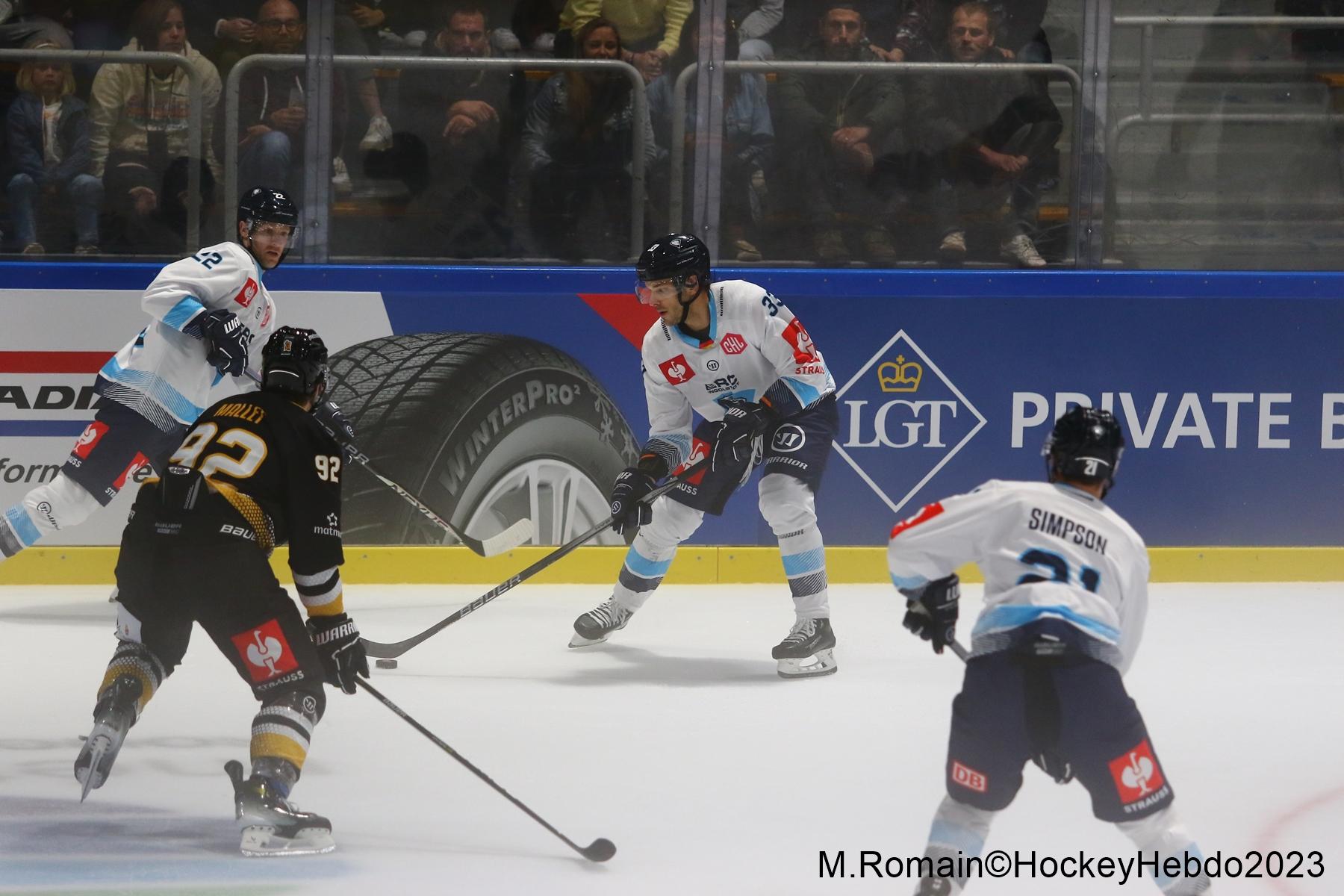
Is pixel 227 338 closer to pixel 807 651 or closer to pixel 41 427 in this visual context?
pixel 41 427

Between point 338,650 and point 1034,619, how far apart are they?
1.22m

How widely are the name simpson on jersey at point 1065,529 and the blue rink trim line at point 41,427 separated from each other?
3651 millimetres

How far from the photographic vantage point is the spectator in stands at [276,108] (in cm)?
526

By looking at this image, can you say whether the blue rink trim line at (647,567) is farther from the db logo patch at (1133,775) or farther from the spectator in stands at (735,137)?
→ the db logo patch at (1133,775)

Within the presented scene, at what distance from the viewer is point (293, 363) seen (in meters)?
2.86

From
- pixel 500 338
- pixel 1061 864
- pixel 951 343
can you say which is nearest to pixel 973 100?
pixel 951 343

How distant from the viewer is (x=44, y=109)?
5.18 metres

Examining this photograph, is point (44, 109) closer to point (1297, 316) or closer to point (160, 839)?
point (160, 839)

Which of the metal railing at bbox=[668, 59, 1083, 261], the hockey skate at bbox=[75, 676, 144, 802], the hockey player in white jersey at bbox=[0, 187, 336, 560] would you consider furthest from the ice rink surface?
the metal railing at bbox=[668, 59, 1083, 261]

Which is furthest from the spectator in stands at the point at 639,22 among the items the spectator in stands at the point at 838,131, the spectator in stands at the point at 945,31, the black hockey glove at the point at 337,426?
the black hockey glove at the point at 337,426

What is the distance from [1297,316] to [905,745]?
2.67 meters

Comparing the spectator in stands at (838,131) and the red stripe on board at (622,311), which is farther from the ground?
the spectator in stands at (838,131)

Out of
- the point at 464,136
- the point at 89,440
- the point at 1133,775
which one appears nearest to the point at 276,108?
the point at 464,136

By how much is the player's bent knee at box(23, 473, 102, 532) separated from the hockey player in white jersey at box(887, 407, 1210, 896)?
9.15ft
